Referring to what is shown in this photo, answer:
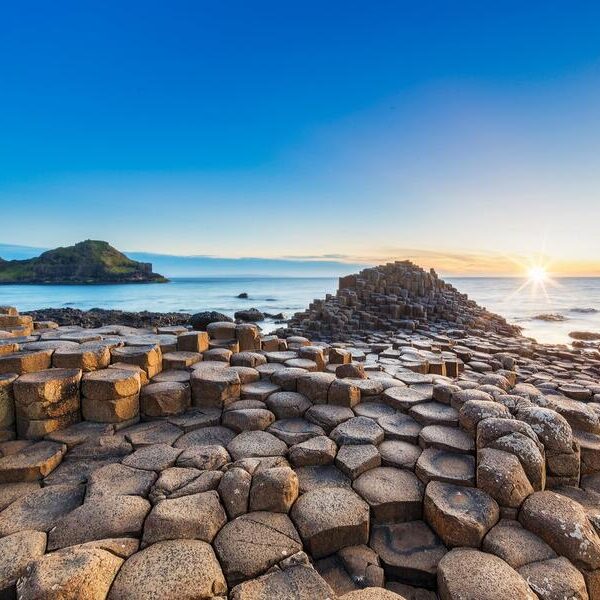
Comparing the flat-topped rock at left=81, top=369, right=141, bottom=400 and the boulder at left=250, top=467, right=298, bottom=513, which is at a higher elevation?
the flat-topped rock at left=81, top=369, right=141, bottom=400

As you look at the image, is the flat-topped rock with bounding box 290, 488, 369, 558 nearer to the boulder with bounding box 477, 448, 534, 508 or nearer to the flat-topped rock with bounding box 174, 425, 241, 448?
the boulder with bounding box 477, 448, 534, 508

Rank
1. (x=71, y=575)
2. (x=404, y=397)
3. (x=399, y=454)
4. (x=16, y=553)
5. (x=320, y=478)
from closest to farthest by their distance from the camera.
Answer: (x=71, y=575) → (x=16, y=553) → (x=320, y=478) → (x=399, y=454) → (x=404, y=397)

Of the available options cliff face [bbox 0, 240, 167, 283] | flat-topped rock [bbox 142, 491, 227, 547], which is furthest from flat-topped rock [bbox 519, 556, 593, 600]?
cliff face [bbox 0, 240, 167, 283]

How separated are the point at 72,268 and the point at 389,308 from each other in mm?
77793

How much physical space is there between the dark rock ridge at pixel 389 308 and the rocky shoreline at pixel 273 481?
880 cm

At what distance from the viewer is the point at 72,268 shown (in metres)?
74.2

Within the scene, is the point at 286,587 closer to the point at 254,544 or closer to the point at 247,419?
the point at 254,544

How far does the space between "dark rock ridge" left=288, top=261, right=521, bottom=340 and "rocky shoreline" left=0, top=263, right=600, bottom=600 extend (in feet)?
28.9

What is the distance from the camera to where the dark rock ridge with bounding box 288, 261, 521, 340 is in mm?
14289

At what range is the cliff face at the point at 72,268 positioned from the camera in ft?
240

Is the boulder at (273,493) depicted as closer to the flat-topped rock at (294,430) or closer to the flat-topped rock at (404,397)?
the flat-topped rock at (294,430)

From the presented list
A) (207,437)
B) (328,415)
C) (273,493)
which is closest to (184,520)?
(273,493)

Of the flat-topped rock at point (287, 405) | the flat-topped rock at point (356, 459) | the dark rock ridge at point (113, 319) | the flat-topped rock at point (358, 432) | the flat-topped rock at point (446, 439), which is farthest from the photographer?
the dark rock ridge at point (113, 319)

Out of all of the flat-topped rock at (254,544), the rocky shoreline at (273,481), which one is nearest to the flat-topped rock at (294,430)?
the rocky shoreline at (273,481)
